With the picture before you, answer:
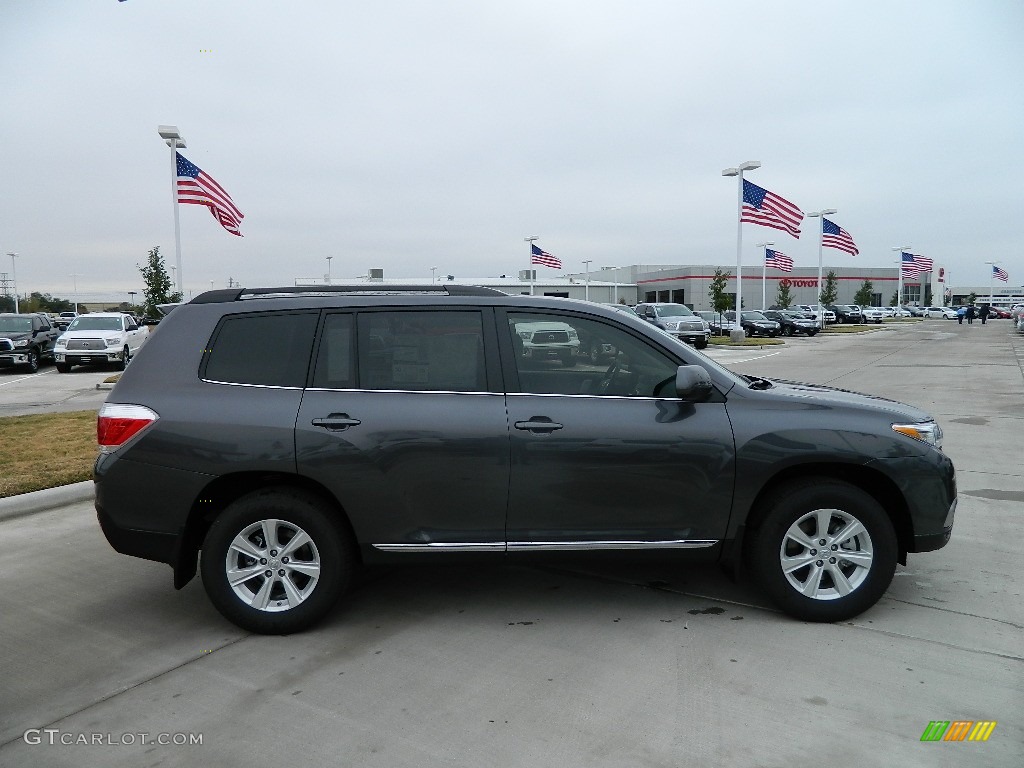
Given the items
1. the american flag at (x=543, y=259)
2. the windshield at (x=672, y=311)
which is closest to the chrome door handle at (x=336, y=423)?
the windshield at (x=672, y=311)

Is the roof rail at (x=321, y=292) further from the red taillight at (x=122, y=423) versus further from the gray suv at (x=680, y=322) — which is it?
the gray suv at (x=680, y=322)

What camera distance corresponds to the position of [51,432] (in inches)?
408

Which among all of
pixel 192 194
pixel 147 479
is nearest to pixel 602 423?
pixel 147 479

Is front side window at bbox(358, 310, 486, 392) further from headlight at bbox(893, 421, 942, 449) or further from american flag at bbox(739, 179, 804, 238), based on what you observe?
american flag at bbox(739, 179, 804, 238)

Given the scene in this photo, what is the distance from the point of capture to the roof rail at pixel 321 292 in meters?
Answer: 4.55

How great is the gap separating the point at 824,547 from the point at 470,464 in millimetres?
1997

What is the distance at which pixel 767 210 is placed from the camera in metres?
Result: 30.9

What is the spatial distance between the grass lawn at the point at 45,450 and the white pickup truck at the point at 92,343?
35.9 feet

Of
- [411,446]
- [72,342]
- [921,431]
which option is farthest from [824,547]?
[72,342]

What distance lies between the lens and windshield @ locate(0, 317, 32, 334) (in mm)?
22922

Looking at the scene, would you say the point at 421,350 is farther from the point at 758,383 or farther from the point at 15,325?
the point at 15,325

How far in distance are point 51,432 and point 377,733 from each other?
903 cm

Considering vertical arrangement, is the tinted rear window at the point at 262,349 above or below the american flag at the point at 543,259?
below

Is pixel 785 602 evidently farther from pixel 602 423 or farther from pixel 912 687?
pixel 602 423
